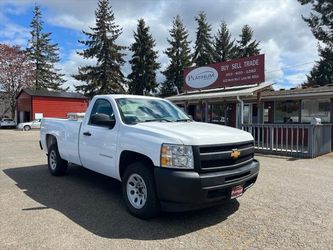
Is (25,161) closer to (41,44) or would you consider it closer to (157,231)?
(157,231)

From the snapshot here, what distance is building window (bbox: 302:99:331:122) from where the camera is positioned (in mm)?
16325

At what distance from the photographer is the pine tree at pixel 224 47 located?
156 feet

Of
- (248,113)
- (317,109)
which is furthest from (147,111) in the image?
(248,113)

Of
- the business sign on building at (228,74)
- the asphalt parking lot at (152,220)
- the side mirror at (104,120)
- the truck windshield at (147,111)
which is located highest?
the business sign on building at (228,74)

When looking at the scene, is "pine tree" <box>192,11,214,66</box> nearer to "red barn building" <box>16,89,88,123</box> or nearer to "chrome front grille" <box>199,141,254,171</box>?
"red barn building" <box>16,89,88,123</box>

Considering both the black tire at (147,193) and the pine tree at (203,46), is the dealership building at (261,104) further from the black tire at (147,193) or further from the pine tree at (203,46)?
the pine tree at (203,46)

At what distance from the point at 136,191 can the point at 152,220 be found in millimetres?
511

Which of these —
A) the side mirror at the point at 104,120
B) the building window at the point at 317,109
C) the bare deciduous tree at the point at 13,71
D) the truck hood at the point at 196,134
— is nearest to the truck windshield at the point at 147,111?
the side mirror at the point at 104,120

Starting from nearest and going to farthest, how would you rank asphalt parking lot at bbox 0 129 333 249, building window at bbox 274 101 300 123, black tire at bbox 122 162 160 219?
1. asphalt parking lot at bbox 0 129 333 249
2. black tire at bbox 122 162 160 219
3. building window at bbox 274 101 300 123

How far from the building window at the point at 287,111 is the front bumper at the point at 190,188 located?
46.3 ft

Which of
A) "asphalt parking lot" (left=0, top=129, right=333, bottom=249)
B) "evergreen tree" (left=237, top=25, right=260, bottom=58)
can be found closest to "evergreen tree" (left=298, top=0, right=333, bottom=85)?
"evergreen tree" (left=237, top=25, right=260, bottom=58)

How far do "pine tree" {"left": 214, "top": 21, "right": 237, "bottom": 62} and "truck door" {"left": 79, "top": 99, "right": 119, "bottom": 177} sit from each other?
42.4 m

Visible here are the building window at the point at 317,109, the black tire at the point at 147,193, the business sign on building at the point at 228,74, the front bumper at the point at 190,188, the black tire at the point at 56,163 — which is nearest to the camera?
the front bumper at the point at 190,188

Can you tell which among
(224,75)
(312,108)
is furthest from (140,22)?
(312,108)
